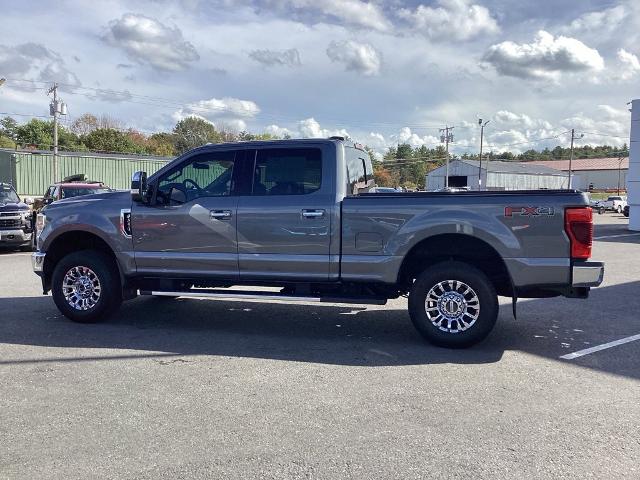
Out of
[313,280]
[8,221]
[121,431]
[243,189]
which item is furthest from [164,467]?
[8,221]

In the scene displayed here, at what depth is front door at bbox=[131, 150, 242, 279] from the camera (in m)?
6.50

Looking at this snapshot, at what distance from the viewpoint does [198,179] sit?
22.1 feet

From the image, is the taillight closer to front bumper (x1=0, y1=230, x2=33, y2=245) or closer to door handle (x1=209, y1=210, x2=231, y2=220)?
door handle (x1=209, y1=210, x2=231, y2=220)

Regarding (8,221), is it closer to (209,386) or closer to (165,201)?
(165,201)

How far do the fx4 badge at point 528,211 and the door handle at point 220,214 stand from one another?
9.86ft

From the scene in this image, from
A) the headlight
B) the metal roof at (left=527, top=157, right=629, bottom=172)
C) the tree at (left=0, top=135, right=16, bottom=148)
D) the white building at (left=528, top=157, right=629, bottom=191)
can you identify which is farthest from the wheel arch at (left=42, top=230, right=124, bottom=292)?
the metal roof at (left=527, top=157, right=629, bottom=172)

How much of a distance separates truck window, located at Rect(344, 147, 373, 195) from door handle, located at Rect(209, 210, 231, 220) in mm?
1404

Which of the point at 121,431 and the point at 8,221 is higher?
the point at 8,221

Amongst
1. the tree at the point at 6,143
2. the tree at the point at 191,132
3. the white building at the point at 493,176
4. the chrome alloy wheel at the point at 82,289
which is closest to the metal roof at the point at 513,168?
the white building at the point at 493,176

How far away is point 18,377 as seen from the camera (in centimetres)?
499

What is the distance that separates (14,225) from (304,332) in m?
10.7

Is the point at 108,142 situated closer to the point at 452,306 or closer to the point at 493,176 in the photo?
the point at 493,176

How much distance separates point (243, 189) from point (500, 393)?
3.53 meters

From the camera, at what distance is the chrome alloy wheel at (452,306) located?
19.3 ft
